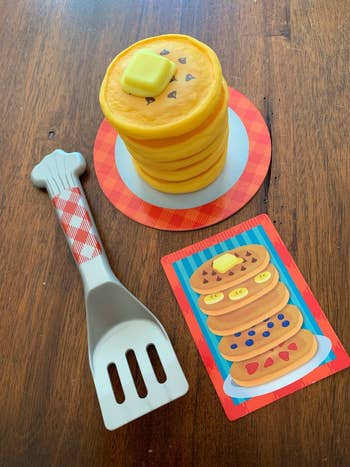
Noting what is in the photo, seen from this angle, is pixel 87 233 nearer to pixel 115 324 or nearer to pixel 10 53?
pixel 115 324

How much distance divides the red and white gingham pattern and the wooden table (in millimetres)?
25

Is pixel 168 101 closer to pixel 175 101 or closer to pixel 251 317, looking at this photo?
pixel 175 101

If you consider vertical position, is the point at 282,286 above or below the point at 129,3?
below

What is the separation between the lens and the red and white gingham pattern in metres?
0.51

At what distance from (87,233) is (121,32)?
1.09 ft

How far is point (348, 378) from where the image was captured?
44cm

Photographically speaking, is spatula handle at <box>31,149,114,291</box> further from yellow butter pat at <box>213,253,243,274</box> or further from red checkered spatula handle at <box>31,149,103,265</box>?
yellow butter pat at <box>213,253,243,274</box>

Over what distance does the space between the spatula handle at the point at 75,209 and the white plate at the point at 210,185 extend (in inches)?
2.2

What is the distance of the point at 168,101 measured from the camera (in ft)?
1.39

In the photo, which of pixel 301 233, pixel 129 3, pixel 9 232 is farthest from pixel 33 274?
pixel 129 3

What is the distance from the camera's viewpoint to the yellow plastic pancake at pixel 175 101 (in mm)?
415

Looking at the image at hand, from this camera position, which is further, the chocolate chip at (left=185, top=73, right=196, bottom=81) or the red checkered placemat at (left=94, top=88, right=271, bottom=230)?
the red checkered placemat at (left=94, top=88, right=271, bottom=230)

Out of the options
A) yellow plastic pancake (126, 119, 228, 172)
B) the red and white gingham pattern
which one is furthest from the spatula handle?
yellow plastic pancake (126, 119, 228, 172)

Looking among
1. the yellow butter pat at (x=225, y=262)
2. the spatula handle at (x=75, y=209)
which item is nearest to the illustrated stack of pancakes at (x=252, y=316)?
the yellow butter pat at (x=225, y=262)
